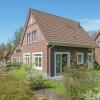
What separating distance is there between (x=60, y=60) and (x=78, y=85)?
14.2 metres

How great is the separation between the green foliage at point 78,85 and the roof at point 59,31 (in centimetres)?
1231

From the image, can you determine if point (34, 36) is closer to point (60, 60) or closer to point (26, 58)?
point (26, 58)

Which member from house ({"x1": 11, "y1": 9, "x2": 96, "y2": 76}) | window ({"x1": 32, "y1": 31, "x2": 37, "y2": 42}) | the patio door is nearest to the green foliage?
house ({"x1": 11, "y1": 9, "x2": 96, "y2": 76})

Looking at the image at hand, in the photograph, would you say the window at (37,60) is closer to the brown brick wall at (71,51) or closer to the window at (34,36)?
the window at (34,36)

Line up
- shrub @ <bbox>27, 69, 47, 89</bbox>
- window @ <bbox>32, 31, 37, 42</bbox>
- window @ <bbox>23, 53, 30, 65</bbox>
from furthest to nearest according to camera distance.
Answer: window @ <bbox>23, 53, 30, 65</bbox>, window @ <bbox>32, 31, 37, 42</bbox>, shrub @ <bbox>27, 69, 47, 89</bbox>

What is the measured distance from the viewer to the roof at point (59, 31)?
81.8 feet

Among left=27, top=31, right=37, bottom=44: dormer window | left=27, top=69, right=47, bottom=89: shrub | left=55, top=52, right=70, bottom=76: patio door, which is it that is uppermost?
left=27, top=31, right=37, bottom=44: dormer window

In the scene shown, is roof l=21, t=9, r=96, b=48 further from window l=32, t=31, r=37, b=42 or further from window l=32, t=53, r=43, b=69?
window l=32, t=53, r=43, b=69

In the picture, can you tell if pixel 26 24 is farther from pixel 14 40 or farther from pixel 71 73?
pixel 14 40

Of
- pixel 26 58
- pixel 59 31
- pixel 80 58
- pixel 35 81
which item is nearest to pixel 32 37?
pixel 26 58

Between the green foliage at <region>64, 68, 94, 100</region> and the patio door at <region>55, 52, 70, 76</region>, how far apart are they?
13.0m

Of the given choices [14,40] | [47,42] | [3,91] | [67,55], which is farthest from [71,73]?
[14,40]

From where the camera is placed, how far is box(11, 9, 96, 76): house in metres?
23.6

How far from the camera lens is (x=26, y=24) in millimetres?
30031
